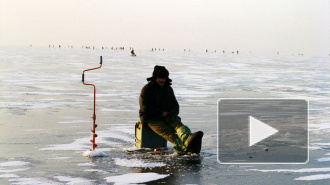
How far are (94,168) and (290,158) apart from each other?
11.1 feet

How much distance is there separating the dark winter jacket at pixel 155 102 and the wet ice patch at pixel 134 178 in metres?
2.13

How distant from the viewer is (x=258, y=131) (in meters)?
13.4

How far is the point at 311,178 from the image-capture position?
7.85m

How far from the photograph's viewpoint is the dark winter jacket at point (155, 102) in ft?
32.8

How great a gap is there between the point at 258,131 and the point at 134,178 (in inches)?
245

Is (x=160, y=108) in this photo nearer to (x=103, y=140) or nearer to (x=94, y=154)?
(x=94, y=154)

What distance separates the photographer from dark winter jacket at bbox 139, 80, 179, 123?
10000 mm

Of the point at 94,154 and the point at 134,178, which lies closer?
the point at 134,178

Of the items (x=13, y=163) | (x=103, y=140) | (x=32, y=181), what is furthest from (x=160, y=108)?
(x=32, y=181)

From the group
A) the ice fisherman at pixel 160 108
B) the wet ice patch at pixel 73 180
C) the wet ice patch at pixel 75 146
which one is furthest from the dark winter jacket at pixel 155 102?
the wet ice patch at pixel 73 180

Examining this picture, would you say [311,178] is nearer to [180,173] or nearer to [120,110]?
[180,173]
